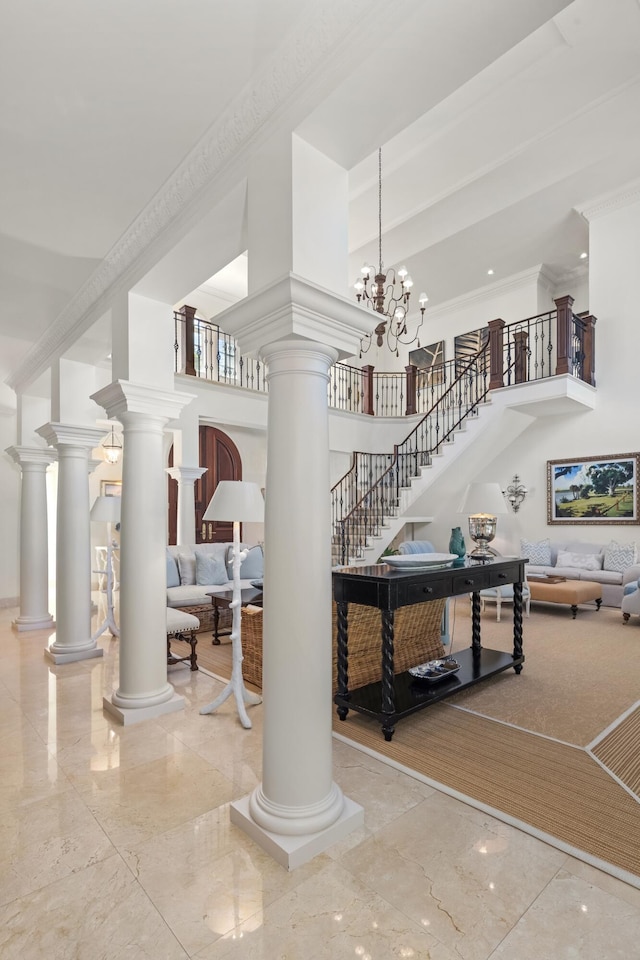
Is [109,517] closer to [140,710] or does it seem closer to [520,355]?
[140,710]

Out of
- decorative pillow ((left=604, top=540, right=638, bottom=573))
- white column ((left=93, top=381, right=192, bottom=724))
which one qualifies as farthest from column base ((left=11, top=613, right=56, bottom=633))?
decorative pillow ((left=604, top=540, right=638, bottom=573))

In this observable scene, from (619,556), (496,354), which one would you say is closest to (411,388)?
(496,354)

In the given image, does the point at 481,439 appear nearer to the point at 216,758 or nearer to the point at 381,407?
the point at 381,407

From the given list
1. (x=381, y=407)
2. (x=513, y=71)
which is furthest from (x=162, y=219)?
(x=381, y=407)

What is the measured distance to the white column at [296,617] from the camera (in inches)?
85.7

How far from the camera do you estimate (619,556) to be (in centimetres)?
780

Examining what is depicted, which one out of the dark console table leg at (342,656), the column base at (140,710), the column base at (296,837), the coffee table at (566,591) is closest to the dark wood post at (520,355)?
Result: the coffee table at (566,591)

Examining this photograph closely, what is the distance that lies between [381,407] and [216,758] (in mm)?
9439

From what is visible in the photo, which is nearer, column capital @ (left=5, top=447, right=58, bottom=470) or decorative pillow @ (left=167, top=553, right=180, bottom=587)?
column capital @ (left=5, top=447, right=58, bottom=470)

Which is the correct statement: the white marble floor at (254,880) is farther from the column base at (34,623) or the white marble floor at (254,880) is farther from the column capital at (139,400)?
the column base at (34,623)

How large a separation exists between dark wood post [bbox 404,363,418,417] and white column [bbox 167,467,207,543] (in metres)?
4.83

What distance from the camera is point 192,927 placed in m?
1.74

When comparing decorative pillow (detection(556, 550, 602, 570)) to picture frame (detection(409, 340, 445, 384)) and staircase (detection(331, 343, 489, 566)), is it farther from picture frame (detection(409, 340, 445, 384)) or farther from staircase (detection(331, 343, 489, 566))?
picture frame (detection(409, 340, 445, 384))

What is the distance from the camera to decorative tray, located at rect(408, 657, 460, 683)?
370 cm
